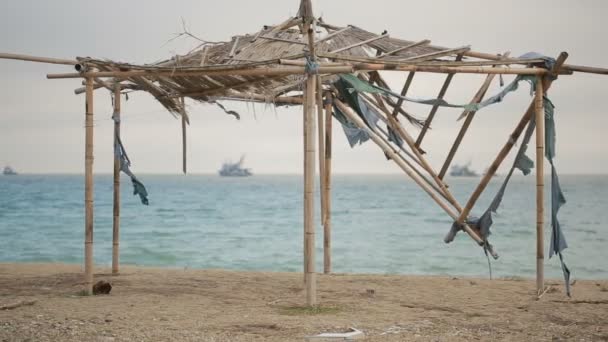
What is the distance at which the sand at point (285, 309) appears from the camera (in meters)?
6.41

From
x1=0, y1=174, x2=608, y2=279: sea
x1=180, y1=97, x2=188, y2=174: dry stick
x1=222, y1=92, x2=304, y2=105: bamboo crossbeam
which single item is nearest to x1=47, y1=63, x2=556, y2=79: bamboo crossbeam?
x1=180, y1=97, x2=188, y2=174: dry stick

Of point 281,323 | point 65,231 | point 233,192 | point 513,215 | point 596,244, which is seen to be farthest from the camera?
point 233,192

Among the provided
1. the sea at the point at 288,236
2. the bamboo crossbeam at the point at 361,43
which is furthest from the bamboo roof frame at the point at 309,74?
the sea at the point at 288,236

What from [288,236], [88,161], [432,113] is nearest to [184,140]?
[88,161]

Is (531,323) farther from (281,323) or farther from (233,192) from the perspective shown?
(233,192)

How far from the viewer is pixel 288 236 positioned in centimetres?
2789

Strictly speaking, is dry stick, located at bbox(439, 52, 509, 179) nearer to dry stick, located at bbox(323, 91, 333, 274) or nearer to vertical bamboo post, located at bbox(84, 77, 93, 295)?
dry stick, located at bbox(323, 91, 333, 274)

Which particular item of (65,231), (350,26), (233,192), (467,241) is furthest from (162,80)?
(233,192)

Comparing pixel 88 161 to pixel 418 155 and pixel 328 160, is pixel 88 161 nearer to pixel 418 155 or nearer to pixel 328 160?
pixel 328 160

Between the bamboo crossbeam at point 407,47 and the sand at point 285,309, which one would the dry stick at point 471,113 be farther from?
the sand at point 285,309

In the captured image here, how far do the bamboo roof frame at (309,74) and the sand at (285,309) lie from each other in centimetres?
52

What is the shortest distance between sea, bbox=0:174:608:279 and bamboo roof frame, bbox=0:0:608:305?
6.43 m

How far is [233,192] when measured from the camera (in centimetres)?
5797

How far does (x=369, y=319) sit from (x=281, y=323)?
771mm
